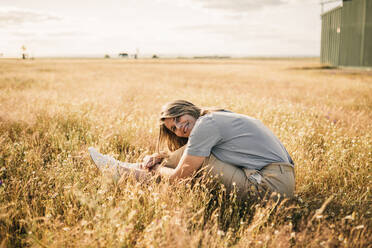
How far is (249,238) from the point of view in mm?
1939

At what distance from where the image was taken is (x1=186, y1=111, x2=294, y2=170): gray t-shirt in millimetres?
2586

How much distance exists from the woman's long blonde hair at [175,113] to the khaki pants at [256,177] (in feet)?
1.94

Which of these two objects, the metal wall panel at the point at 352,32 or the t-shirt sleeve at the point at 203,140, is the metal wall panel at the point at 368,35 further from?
the t-shirt sleeve at the point at 203,140

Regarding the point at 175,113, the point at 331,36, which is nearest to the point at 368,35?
the point at 331,36

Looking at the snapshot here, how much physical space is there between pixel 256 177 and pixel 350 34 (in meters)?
23.4

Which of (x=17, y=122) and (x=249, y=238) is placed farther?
(x=17, y=122)

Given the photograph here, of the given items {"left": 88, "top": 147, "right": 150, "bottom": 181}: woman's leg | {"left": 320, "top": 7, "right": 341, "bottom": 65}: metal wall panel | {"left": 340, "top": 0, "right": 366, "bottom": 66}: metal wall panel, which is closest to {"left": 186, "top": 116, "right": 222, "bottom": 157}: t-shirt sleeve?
{"left": 88, "top": 147, "right": 150, "bottom": 181}: woman's leg

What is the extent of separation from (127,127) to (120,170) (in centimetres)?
174

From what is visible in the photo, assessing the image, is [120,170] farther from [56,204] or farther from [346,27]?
[346,27]

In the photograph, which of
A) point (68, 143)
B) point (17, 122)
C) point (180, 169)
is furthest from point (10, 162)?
point (180, 169)

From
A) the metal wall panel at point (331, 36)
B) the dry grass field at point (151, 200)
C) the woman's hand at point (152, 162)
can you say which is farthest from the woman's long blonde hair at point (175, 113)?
the metal wall panel at point (331, 36)

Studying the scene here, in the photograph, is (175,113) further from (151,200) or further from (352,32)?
(352,32)

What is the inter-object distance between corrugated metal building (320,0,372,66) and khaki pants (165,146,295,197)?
2070 cm

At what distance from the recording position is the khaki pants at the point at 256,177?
254cm
